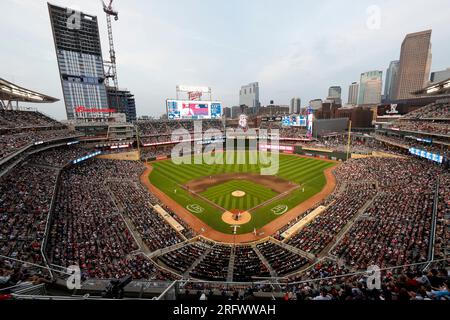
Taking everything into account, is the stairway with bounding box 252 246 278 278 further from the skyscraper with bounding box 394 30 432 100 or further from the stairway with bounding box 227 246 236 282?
the skyscraper with bounding box 394 30 432 100

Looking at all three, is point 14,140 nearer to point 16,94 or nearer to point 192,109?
point 16,94

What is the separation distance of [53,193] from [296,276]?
27245 millimetres

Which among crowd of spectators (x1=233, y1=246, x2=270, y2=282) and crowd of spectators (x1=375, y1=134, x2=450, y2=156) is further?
crowd of spectators (x1=375, y1=134, x2=450, y2=156)

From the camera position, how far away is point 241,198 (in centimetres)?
3219

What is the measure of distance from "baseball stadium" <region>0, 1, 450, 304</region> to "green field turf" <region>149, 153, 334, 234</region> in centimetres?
25

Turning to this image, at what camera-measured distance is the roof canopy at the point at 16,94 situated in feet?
116

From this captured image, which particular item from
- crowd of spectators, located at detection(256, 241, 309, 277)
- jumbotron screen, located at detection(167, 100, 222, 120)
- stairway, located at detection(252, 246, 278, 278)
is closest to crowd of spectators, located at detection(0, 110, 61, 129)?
jumbotron screen, located at detection(167, 100, 222, 120)

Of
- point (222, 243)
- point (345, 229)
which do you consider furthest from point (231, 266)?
point (345, 229)

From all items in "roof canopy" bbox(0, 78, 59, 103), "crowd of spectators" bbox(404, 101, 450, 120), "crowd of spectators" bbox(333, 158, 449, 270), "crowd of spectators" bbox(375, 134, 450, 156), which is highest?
"roof canopy" bbox(0, 78, 59, 103)

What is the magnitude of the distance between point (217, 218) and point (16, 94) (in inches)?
1861

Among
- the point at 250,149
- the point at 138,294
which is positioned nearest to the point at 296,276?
the point at 138,294

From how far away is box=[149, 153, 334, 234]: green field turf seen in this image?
26.9m

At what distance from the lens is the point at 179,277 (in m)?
15.8
